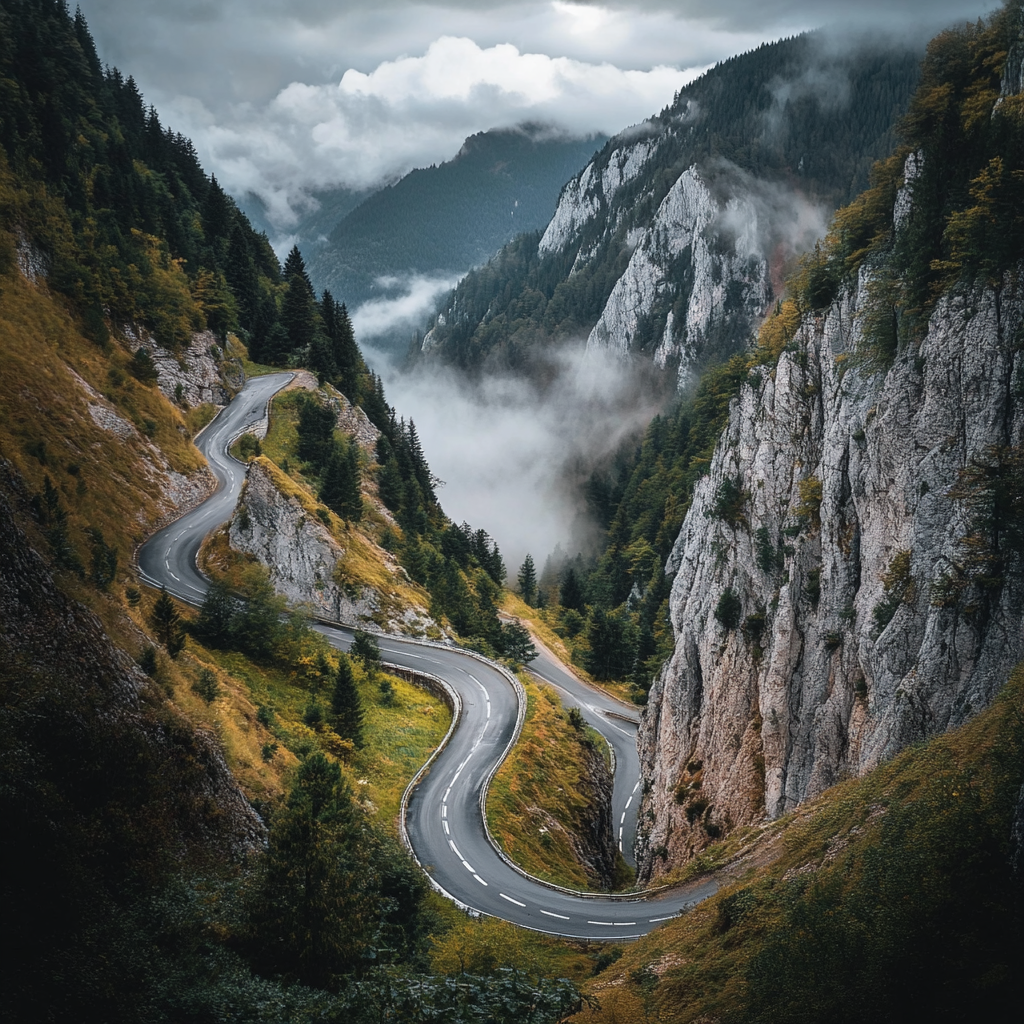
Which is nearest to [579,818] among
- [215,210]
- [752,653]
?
[752,653]

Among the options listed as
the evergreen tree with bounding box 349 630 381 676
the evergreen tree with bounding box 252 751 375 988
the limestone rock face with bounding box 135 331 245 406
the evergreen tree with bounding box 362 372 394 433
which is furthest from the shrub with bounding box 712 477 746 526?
the evergreen tree with bounding box 362 372 394 433

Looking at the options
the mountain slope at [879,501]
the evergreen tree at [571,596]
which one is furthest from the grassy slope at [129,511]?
the evergreen tree at [571,596]

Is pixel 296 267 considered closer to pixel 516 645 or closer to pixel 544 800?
pixel 516 645

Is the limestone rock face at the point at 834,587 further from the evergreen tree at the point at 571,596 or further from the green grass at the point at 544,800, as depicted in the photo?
the evergreen tree at the point at 571,596

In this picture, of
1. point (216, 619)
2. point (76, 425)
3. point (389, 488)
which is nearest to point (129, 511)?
point (76, 425)

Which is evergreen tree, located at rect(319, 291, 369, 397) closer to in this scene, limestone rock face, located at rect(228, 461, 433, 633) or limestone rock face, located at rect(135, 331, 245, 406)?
limestone rock face, located at rect(135, 331, 245, 406)

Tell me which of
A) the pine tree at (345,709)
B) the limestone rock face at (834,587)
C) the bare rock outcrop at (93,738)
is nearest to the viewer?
the bare rock outcrop at (93,738)

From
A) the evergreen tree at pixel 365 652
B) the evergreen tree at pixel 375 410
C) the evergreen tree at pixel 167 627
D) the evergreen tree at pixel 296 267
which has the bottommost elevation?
the evergreen tree at pixel 167 627
